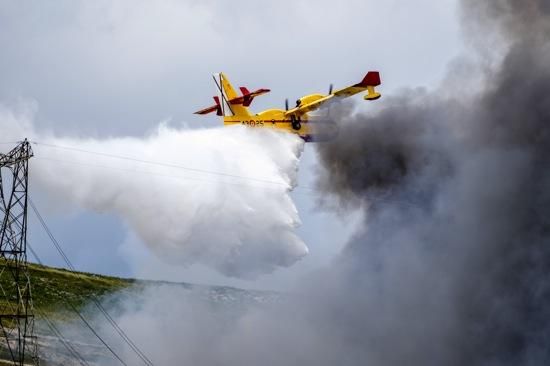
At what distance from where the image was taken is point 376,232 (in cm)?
9475

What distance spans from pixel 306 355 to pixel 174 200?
17924 millimetres

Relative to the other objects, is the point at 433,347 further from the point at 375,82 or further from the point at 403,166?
the point at 375,82

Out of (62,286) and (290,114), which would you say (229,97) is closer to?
(290,114)

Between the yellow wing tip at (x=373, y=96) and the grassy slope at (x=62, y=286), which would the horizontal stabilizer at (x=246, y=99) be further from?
the grassy slope at (x=62, y=286)

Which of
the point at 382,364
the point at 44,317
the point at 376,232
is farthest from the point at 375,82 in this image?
the point at 44,317

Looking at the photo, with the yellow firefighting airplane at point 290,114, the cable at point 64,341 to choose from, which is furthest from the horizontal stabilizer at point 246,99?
the cable at point 64,341

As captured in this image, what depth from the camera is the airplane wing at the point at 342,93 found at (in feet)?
275

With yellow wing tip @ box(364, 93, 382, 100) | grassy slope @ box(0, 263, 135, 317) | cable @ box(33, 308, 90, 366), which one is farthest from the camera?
grassy slope @ box(0, 263, 135, 317)

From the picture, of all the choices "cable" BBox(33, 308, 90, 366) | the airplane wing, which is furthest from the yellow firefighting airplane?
"cable" BBox(33, 308, 90, 366)

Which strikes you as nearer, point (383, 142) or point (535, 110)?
point (535, 110)

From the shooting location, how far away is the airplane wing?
83.8 metres

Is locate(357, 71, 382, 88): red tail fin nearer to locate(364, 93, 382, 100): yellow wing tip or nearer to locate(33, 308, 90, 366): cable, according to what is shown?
locate(364, 93, 382, 100): yellow wing tip

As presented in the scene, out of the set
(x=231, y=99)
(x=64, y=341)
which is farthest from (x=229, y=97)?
(x=64, y=341)

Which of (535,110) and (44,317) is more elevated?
(535,110)
